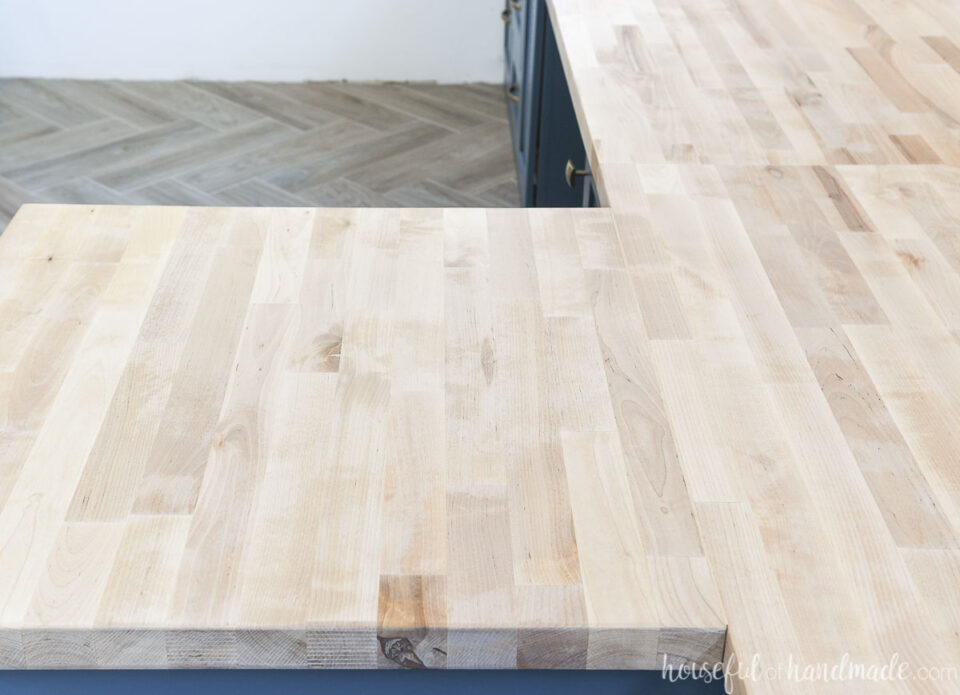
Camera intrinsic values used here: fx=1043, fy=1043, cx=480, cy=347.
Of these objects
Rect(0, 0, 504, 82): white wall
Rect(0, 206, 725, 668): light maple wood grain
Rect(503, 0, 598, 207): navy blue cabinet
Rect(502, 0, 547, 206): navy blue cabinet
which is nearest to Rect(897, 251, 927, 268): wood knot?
Rect(0, 206, 725, 668): light maple wood grain

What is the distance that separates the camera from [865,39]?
1833 millimetres

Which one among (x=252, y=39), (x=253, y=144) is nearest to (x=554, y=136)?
(x=253, y=144)

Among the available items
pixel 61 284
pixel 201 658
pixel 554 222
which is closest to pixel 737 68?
pixel 554 222

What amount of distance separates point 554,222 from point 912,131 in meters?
0.59

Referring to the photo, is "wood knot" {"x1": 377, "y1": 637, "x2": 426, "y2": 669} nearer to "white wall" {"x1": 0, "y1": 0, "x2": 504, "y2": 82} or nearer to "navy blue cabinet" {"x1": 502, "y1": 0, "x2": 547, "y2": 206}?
"navy blue cabinet" {"x1": 502, "y1": 0, "x2": 547, "y2": 206}

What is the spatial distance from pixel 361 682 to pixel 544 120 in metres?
2.02

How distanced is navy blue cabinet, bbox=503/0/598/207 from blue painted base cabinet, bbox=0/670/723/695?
153 centimetres

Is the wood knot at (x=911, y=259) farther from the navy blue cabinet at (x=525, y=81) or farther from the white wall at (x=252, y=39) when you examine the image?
the white wall at (x=252, y=39)

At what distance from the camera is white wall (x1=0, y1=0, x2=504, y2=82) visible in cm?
379

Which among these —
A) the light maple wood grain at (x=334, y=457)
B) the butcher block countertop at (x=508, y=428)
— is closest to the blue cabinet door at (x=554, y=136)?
the butcher block countertop at (x=508, y=428)

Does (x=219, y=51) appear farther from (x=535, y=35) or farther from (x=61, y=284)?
(x=61, y=284)

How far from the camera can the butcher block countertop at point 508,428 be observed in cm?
76

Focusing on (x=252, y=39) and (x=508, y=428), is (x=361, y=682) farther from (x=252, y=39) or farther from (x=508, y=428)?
(x=252, y=39)

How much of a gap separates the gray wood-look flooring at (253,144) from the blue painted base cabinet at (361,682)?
7.52ft
